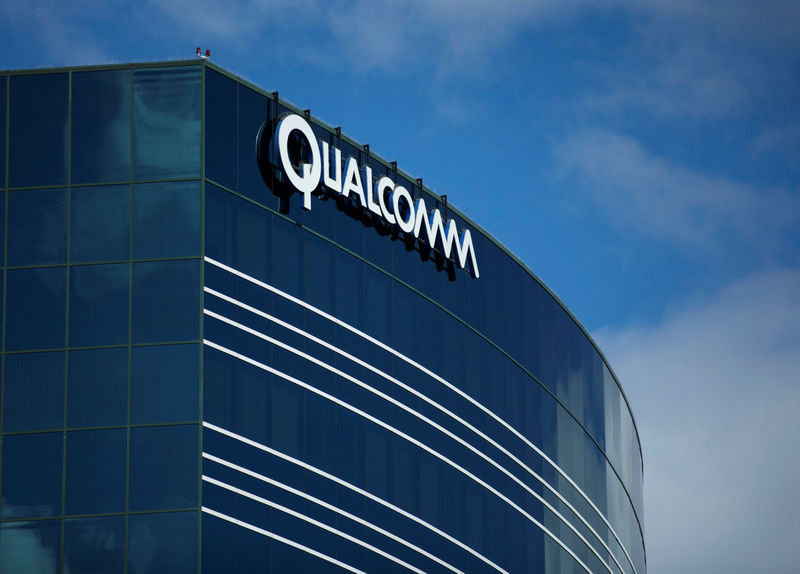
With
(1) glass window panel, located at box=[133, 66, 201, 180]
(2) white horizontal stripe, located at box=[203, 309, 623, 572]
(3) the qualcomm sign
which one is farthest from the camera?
(3) the qualcomm sign

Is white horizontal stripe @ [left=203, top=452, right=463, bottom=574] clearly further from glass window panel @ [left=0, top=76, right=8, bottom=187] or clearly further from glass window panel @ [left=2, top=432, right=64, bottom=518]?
glass window panel @ [left=0, top=76, right=8, bottom=187]

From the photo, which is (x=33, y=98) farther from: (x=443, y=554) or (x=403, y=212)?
(x=443, y=554)

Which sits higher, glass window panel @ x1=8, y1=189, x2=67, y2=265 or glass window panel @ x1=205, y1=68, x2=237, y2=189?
glass window panel @ x1=205, y1=68, x2=237, y2=189

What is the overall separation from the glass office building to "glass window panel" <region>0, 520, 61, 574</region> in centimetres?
6

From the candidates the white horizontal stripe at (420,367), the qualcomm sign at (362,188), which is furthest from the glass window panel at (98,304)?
the qualcomm sign at (362,188)

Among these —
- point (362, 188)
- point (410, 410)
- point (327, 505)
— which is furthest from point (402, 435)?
point (362, 188)

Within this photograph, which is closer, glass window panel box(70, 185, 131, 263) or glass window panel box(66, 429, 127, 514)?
glass window panel box(66, 429, 127, 514)

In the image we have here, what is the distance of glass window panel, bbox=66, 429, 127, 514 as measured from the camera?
45.7 m

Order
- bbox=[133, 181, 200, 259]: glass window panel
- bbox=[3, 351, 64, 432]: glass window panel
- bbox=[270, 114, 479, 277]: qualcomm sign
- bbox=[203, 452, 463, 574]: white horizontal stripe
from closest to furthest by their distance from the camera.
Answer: bbox=[203, 452, 463, 574]: white horizontal stripe → bbox=[3, 351, 64, 432]: glass window panel → bbox=[133, 181, 200, 259]: glass window panel → bbox=[270, 114, 479, 277]: qualcomm sign

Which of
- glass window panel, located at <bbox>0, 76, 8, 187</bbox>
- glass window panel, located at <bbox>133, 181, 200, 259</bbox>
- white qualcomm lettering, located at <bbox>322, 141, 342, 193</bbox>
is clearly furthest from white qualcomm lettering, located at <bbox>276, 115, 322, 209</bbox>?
glass window panel, located at <bbox>0, 76, 8, 187</bbox>

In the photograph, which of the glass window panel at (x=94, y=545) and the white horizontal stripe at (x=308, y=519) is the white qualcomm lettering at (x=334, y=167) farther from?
the glass window panel at (x=94, y=545)

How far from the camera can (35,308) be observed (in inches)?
1873

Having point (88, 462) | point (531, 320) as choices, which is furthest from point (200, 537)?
point (531, 320)

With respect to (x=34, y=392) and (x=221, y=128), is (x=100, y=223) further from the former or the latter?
(x=34, y=392)
